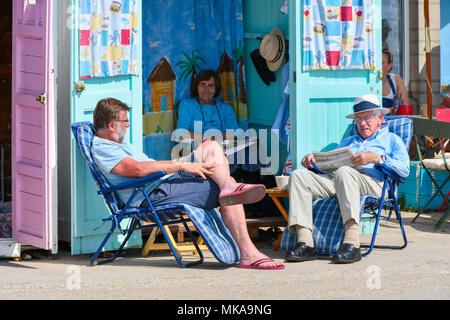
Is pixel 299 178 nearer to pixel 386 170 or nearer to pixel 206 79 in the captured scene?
pixel 386 170

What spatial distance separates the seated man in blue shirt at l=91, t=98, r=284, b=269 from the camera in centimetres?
546

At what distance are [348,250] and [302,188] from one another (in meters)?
0.57

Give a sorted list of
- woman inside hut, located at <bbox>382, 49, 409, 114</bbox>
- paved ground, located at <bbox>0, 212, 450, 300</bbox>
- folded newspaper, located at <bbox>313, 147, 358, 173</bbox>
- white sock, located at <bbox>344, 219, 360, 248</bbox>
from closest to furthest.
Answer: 1. paved ground, located at <bbox>0, 212, 450, 300</bbox>
2. white sock, located at <bbox>344, 219, 360, 248</bbox>
3. folded newspaper, located at <bbox>313, 147, 358, 173</bbox>
4. woman inside hut, located at <bbox>382, 49, 409, 114</bbox>

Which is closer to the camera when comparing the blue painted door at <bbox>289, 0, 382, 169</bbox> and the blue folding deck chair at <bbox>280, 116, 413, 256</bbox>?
the blue folding deck chair at <bbox>280, 116, 413, 256</bbox>

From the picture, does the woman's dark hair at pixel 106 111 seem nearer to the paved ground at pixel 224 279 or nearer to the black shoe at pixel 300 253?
the paved ground at pixel 224 279

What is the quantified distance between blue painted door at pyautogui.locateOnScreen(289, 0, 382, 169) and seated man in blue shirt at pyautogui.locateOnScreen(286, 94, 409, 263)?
0.29 meters

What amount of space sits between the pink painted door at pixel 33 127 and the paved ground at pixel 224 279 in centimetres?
29

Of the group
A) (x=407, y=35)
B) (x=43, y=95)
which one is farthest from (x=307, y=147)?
(x=407, y=35)

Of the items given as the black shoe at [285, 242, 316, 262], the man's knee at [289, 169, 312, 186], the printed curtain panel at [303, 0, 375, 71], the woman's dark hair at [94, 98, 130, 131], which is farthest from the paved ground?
the printed curtain panel at [303, 0, 375, 71]

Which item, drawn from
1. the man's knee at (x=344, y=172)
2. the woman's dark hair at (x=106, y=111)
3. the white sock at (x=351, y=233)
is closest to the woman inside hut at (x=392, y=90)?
the man's knee at (x=344, y=172)

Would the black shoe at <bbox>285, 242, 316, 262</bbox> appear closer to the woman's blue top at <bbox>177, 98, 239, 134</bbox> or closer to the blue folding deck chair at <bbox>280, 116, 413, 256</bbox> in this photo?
the blue folding deck chair at <bbox>280, 116, 413, 256</bbox>

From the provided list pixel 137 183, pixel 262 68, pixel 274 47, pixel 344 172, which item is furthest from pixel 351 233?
pixel 262 68

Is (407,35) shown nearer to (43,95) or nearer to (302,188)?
(302,188)

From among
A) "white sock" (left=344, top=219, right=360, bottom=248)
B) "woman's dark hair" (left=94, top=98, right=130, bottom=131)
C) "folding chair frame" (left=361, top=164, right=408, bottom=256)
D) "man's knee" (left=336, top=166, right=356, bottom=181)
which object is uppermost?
"woman's dark hair" (left=94, top=98, right=130, bottom=131)
